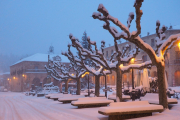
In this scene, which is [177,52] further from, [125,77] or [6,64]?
[6,64]

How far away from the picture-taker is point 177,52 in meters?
37.0

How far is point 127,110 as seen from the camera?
27.1ft

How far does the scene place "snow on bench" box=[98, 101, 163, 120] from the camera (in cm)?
806

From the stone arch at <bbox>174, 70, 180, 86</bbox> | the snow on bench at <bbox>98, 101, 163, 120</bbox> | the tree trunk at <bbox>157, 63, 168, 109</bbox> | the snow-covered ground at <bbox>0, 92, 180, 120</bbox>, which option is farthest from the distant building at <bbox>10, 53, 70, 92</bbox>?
the snow on bench at <bbox>98, 101, 163, 120</bbox>

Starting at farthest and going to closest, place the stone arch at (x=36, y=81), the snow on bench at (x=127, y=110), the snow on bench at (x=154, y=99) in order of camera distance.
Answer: the stone arch at (x=36, y=81)
the snow on bench at (x=154, y=99)
the snow on bench at (x=127, y=110)

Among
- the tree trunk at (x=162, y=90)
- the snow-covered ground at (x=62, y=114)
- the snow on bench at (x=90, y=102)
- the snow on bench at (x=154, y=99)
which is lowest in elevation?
the snow-covered ground at (x=62, y=114)

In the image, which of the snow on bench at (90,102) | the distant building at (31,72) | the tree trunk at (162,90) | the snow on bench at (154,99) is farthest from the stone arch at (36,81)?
the tree trunk at (162,90)

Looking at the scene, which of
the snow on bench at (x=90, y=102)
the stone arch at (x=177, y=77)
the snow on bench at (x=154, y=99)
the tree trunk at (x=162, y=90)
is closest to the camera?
the tree trunk at (x=162, y=90)

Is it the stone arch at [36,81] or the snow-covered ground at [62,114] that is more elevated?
the stone arch at [36,81]

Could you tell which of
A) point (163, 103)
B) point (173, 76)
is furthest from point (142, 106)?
point (173, 76)

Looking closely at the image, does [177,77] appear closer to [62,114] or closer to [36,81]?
[62,114]

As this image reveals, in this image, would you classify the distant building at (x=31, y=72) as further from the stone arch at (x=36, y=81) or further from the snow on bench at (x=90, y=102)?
the snow on bench at (x=90, y=102)

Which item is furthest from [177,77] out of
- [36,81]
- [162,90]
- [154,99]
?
[36,81]

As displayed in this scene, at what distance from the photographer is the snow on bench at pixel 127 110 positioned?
806 cm
